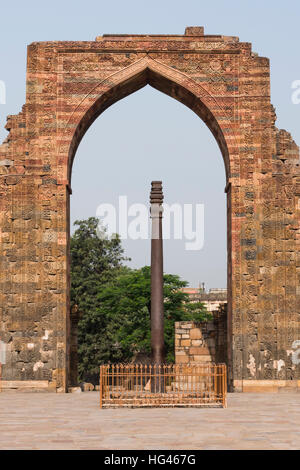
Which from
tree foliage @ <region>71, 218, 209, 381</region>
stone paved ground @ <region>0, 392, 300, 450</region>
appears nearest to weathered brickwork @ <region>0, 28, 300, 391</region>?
stone paved ground @ <region>0, 392, 300, 450</region>

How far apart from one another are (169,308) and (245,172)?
17894 mm

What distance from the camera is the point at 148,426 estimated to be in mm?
8391

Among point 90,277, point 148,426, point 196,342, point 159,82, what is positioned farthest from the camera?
point 90,277

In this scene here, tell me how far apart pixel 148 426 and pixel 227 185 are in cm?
932

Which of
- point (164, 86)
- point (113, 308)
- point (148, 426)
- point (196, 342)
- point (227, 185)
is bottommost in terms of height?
point (148, 426)

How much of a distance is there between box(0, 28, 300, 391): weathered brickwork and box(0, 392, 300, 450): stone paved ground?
10.7 ft

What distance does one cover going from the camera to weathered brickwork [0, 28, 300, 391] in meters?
15.8

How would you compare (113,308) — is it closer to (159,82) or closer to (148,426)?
(159,82)

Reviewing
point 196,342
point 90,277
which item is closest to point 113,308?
point 90,277

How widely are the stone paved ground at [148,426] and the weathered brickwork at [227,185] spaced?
3.27 meters

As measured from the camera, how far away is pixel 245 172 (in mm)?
16422

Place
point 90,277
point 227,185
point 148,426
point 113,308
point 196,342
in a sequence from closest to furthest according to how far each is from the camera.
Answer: point 148,426 → point 227,185 → point 196,342 → point 113,308 → point 90,277

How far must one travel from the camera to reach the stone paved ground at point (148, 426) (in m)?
6.87

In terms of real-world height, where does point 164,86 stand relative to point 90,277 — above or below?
above
